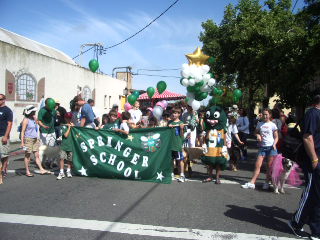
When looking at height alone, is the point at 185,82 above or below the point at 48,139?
above

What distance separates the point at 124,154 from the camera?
709 cm

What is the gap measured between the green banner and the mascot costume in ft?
2.77

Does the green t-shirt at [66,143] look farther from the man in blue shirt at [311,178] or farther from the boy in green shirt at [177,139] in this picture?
the man in blue shirt at [311,178]

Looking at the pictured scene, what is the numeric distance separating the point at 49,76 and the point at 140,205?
13.6 m

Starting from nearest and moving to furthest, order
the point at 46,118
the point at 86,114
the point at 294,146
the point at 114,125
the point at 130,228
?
the point at 130,228
the point at 294,146
the point at 114,125
the point at 86,114
the point at 46,118

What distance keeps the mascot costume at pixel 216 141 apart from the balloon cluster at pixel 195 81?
6.41 ft

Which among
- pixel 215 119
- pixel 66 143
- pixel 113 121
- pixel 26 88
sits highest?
pixel 26 88

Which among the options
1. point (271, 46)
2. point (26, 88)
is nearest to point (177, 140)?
point (26, 88)

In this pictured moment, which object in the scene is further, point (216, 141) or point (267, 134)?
point (216, 141)

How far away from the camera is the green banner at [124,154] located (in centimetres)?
695

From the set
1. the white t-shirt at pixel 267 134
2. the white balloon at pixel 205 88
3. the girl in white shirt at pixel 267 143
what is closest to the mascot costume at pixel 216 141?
the girl in white shirt at pixel 267 143

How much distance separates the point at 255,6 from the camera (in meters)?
22.8

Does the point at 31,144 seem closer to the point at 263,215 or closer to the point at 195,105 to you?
the point at 195,105

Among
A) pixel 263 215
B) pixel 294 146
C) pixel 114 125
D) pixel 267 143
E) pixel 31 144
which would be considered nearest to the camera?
pixel 294 146
